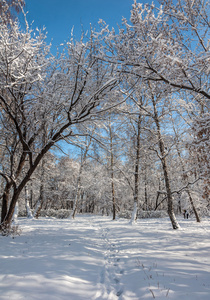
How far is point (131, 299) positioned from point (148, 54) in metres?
4.83

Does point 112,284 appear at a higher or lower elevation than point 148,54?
lower

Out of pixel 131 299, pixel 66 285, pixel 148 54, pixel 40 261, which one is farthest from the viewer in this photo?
pixel 148 54

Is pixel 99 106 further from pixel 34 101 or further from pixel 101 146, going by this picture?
pixel 34 101

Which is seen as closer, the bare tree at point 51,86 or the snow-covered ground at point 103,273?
the snow-covered ground at point 103,273

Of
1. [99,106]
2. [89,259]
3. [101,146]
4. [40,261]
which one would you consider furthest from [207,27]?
[40,261]

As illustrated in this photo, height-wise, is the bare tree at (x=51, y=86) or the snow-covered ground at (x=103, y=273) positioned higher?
the bare tree at (x=51, y=86)

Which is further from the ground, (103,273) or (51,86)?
(51,86)

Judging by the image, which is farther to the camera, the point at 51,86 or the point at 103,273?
the point at 51,86

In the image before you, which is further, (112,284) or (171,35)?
(171,35)

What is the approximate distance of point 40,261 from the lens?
392 cm

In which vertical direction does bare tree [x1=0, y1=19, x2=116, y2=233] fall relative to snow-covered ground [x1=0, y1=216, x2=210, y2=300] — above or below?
above

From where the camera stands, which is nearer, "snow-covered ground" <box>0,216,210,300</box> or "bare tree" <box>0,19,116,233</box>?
"snow-covered ground" <box>0,216,210,300</box>

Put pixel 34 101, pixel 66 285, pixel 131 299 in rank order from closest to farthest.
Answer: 1. pixel 131 299
2. pixel 66 285
3. pixel 34 101

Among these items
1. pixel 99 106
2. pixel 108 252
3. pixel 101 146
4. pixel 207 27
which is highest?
pixel 207 27
